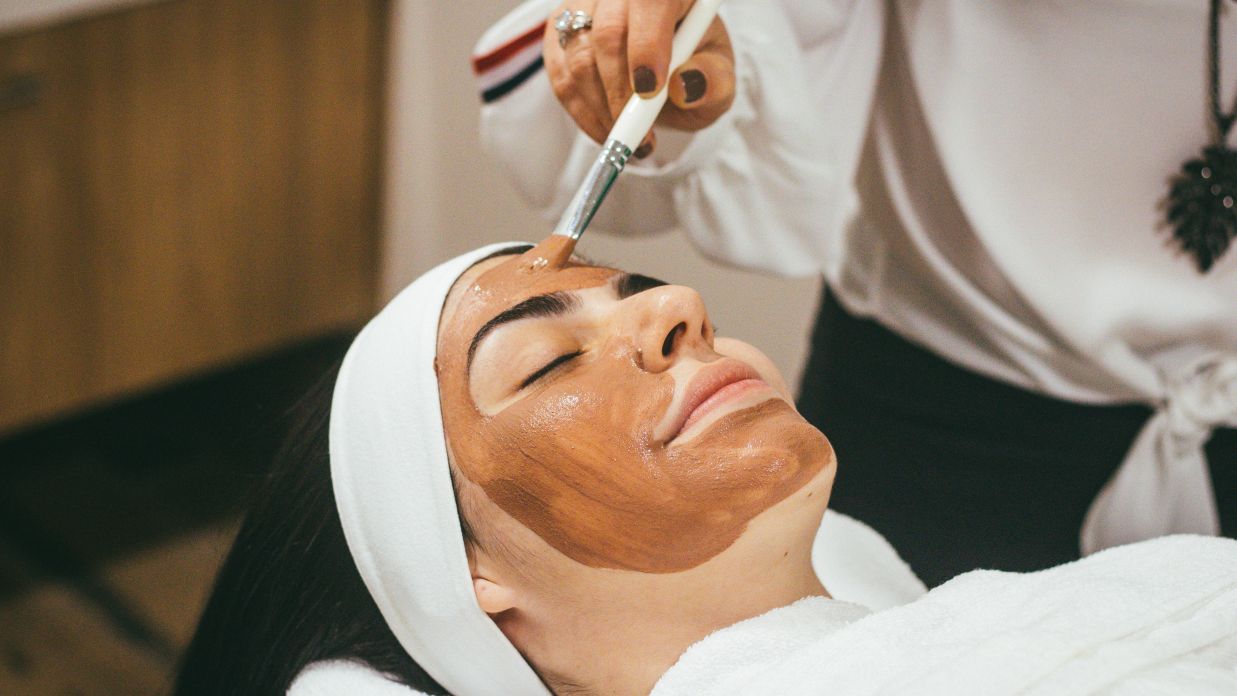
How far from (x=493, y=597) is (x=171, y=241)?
1.71m

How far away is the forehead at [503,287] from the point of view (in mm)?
988

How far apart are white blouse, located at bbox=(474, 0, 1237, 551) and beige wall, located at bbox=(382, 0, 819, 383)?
19.2 inches

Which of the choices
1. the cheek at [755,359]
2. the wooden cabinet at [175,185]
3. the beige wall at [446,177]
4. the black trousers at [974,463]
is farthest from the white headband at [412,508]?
the wooden cabinet at [175,185]

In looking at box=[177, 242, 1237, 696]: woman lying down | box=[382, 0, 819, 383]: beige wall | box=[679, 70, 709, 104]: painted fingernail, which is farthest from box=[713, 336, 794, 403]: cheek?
box=[382, 0, 819, 383]: beige wall

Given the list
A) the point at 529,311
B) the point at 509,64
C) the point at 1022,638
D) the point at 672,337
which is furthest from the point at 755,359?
the point at 509,64

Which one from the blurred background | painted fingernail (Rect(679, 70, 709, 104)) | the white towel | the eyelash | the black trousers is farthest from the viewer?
the blurred background

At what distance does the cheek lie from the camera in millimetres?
1008

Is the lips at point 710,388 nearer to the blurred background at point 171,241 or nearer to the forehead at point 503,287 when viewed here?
the forehead at point 503,287

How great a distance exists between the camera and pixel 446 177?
252cm

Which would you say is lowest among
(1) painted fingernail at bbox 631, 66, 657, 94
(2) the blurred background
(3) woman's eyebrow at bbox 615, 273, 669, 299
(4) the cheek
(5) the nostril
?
(2) the blurred background

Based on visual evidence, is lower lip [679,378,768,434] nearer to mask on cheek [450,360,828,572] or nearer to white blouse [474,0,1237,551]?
mask on cheek [450,360,828,572]

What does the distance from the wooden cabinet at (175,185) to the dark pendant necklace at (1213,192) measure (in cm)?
185

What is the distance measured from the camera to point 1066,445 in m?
1.18

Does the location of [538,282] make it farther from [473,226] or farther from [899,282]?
[473,226]
